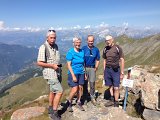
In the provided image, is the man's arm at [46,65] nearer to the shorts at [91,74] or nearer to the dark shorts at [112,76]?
the shorts at [91,74]

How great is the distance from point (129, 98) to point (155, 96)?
3654 millimetres

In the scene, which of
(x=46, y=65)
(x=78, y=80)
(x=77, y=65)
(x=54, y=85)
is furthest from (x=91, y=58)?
(x=46, y=65)

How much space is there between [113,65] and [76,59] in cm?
256

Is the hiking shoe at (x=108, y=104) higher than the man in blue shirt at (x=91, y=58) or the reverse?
the reverse

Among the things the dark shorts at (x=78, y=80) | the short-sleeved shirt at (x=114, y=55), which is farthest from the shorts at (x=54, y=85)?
the short-sleeved shirt at (x=114, y=55)

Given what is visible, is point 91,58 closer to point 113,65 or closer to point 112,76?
point 113,65

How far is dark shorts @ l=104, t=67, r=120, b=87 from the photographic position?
16.0 metres

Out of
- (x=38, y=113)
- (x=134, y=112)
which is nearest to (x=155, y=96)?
(x=134, y=112)

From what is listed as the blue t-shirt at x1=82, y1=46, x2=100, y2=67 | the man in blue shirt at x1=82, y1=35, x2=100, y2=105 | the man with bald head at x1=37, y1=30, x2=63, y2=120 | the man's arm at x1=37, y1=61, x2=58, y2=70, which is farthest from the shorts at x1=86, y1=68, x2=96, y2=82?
the man's arm at x1=37, y1=61, x2=58, y2=70

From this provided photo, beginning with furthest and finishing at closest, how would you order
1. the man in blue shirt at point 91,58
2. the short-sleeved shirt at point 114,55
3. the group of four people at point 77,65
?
the man in blue shirt at point 91,58 < the short-sleeved shirt at point 114,55 < the group of four people at point 77,65

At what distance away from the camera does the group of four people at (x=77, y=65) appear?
13734mm

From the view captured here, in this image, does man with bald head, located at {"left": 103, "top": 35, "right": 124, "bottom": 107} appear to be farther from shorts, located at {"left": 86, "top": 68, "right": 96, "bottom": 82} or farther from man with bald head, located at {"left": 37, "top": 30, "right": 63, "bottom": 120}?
man with bald head, located at {"left": 37, "top": 30, "right": 63, "bottom": 120}

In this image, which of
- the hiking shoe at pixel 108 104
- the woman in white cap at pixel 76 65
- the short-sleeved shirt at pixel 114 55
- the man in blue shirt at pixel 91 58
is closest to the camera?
the woman in white cap at pixel 76 65

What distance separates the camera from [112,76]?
16.1 m
